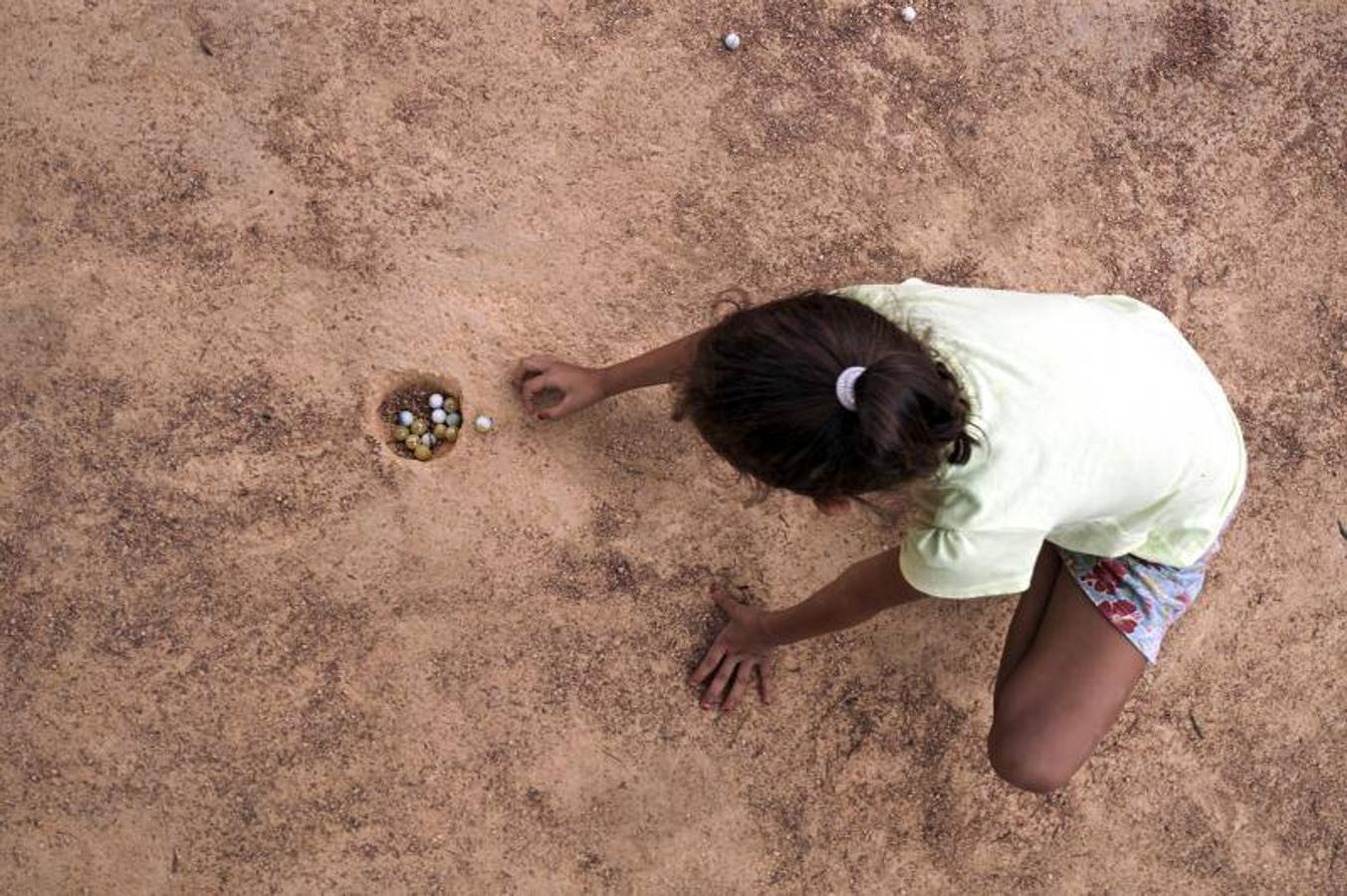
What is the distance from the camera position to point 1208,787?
2445mm

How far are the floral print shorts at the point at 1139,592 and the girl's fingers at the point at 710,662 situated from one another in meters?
0.72

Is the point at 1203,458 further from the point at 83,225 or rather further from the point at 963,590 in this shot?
the point at 83,225

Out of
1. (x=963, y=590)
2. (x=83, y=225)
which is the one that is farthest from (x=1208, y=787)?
(x=83, y=225)

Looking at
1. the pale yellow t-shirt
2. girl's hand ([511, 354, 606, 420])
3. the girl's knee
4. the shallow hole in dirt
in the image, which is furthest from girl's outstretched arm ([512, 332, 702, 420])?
the girl's knee

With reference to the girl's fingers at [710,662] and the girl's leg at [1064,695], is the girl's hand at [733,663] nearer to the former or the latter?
the girl's fingers at [710,662]

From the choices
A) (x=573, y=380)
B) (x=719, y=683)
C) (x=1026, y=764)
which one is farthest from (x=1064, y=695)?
(x=573, y=380)

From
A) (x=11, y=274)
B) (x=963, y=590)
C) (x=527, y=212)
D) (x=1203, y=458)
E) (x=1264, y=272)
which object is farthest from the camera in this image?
(x=1264, y=272)

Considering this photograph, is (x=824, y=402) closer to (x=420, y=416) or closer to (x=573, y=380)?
(x=573, y=380)

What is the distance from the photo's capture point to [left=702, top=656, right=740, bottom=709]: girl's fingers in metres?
2.25

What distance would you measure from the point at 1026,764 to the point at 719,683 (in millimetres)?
615

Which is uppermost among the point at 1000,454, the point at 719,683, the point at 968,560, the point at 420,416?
the point at 1000,454

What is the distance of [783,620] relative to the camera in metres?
2.10

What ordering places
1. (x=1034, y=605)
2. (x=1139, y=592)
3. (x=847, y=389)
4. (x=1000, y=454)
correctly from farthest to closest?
(x=1034, y=605), (x=1139, y=592), (x=1000, y=454), (x=847, y=389)

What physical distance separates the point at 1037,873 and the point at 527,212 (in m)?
1.80
